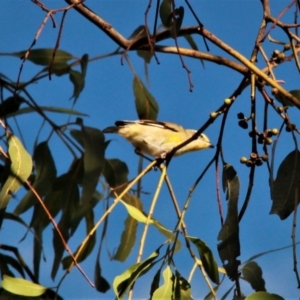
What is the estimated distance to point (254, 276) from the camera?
132 centimetres

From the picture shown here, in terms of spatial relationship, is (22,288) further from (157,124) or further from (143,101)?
(157,124)

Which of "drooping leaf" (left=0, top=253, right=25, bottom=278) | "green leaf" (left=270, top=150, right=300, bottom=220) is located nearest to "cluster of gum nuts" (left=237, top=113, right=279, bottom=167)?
"green leaf" (left=270, top=150, right=300, bottom=220)

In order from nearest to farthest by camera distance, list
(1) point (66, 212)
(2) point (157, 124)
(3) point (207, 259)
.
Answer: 1. (3) point (207, 259)
2. (1) point (66, 212)
3. (2) point (157, 124)

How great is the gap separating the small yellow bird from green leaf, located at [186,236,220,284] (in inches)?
41.9

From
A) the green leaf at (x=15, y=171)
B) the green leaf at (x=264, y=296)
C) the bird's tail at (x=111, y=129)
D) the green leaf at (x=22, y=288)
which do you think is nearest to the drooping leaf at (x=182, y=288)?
the green leaf at (x=264, y=296)

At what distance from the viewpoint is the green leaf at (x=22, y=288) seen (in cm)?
128

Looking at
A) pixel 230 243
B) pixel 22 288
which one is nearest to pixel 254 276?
pixel 230 243

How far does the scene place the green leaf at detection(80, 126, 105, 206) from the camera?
1705 millimetres

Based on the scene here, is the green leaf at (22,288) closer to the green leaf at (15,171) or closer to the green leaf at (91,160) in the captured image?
the green leaf at (15,171)

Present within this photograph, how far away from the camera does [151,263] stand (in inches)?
47.1

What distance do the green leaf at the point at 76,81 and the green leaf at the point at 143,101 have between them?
0.25 metres

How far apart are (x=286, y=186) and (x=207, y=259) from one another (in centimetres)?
20

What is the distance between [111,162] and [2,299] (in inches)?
29.0

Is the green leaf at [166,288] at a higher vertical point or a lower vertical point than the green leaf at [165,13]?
lower
